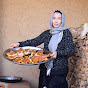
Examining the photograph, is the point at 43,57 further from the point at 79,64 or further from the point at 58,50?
the point at 79,64

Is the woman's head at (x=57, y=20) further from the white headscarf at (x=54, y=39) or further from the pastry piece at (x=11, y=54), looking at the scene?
the pastry piece at (x=11, y=54)

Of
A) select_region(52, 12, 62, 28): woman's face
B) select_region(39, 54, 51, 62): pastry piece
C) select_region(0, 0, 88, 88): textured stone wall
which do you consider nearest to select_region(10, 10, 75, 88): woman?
select_region(52, 12, 62, 28): woman's face

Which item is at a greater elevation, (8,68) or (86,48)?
(86,48)

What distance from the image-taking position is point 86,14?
486 cm

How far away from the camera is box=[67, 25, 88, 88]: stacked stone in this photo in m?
3.46

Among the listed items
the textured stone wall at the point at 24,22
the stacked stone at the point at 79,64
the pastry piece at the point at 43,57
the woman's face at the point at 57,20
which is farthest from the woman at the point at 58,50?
the textured stone wall at the point at 24,22

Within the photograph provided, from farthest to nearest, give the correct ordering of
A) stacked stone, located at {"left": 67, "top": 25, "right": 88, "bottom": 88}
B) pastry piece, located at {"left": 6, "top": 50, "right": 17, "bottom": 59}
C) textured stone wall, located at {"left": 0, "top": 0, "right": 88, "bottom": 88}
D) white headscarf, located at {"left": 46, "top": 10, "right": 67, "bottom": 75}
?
textured stone wall, located at {"left": 0, "top": 0, "right": 88, "bottom": 88}
stacked stone, located at {"left": 67, "top": 25, "right": 88, "bottom": 88}
white headscarf, located at {"left": 46, "top": 10, "right": 67, "bottom": 75}
pastry piece, located at {"left": 6, "top": 50, "right": 17, "bottom": 59}

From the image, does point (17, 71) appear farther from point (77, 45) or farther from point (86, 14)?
point (86, 14)

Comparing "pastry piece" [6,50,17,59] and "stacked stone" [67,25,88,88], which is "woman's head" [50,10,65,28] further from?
"pastry piece" [6,50,17,59]

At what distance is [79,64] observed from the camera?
373cm

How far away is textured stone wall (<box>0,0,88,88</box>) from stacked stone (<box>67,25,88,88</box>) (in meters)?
0.81

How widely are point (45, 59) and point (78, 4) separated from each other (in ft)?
7.37

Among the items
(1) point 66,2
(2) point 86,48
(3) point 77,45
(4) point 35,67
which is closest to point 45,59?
(2) point 86,48

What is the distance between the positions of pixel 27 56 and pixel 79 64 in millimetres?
997
